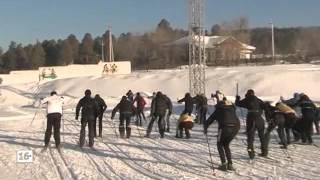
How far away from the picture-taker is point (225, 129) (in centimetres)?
1150

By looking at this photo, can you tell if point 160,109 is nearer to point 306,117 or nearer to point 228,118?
point 306,117

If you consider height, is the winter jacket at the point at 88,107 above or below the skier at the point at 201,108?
above

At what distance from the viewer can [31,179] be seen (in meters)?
11.5

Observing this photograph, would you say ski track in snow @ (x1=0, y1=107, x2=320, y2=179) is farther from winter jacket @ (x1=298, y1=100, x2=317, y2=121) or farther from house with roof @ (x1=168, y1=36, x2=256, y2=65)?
house with roof @ (x1=168, y1=36, x2=256, y2=65)

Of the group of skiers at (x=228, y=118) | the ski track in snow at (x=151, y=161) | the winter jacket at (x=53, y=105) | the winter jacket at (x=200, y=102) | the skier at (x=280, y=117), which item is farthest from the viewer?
the winter jacket at (x=200, y=102)

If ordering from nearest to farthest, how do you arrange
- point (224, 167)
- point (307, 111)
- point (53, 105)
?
point (224, 167)
point (53, 105)
point (307, 111)

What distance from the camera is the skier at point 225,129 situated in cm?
1152

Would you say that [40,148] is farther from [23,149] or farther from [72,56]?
[72,56]

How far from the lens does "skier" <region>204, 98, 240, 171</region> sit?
11.5m

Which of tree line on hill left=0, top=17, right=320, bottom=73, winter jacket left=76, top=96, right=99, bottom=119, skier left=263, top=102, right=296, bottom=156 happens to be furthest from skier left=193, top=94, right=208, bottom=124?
tree line on hill left=0, top=17, right=320, bottom=73

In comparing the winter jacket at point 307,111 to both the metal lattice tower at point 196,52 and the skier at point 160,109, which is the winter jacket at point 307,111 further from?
the metal lattice tower at point 196,52

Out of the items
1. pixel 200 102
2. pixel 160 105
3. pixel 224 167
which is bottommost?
pixel 224 167

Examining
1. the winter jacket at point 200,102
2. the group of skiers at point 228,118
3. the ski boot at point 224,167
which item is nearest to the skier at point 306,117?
the group of skiers at point 228,118

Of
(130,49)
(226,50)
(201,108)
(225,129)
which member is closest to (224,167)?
(225,129)
